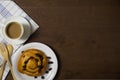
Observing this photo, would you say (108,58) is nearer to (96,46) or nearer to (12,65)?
(96,46)

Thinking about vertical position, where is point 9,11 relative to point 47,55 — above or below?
above

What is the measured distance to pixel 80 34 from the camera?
0.88m

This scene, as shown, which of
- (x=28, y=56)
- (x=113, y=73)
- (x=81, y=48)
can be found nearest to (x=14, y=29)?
(x=28, y=56)

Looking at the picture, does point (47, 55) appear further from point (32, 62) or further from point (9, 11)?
point (9, 11)

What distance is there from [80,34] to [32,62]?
18cm

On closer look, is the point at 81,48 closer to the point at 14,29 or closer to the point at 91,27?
the point at 91,27

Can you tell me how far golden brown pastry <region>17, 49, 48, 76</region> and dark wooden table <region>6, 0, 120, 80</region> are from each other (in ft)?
0.19

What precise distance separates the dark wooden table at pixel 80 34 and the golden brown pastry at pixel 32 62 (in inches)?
2.3

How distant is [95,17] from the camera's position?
89cm

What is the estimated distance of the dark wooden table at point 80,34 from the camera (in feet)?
2.85

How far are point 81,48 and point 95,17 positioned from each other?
105 millimetres

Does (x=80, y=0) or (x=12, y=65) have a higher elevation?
(x=80, y=0)

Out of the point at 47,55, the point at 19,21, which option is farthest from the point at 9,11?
the point at 47,55

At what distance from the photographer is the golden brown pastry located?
810 millimetres
